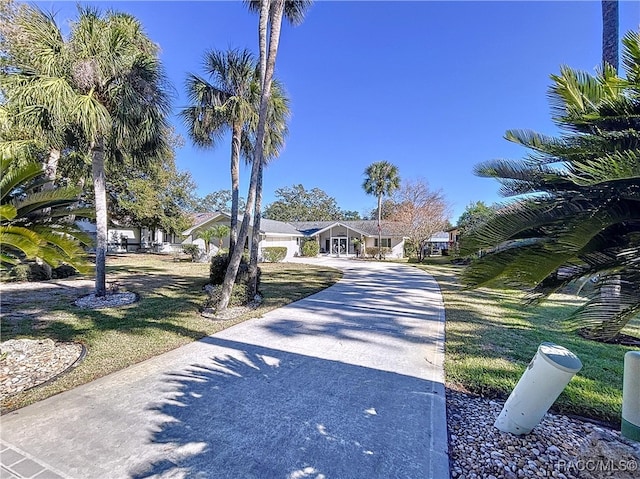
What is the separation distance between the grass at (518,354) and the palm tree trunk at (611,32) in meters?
4.96

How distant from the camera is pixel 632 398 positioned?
8.64ft

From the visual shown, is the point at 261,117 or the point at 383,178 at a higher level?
the point at 383,178

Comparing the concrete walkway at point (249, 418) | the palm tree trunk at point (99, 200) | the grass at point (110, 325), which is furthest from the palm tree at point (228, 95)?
the concrete walkway at point (249, 418)

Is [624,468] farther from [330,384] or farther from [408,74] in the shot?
[408,74]

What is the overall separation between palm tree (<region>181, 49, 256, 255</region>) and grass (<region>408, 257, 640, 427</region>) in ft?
24.2

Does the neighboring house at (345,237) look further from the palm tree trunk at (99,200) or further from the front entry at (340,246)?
the palm tree trunk at (99,200)

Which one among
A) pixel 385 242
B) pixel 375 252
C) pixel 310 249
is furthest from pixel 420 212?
pixel 310 249

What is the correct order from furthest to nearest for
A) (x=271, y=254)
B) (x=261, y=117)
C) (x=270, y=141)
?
(x=271, y=254) → (x=270, y=141) → (x=261, y=117)

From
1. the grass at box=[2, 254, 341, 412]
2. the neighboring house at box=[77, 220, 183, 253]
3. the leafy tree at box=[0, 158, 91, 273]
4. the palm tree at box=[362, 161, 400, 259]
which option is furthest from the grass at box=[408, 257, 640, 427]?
the neighboring house at box=[77, 220, 183, 253]

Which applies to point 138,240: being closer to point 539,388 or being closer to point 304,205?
point 539,388

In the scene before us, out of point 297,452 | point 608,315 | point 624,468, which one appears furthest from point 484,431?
point 297,452

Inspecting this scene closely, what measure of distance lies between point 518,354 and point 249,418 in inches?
183

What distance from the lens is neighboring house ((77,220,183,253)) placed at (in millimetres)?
31309

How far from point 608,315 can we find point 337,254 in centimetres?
3386
